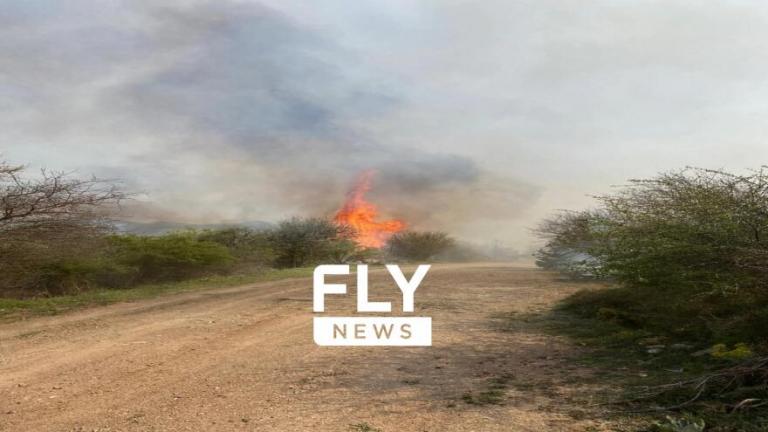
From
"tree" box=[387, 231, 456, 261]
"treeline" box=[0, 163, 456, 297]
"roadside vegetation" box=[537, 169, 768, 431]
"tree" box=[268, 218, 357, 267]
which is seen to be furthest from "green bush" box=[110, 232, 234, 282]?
"tree" box=[387, 231, 456, 261]

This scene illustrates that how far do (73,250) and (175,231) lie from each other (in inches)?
371

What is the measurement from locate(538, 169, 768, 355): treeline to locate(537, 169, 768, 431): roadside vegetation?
0.01m

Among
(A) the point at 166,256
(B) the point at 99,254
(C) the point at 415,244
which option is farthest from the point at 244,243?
(C) the point at 415,244

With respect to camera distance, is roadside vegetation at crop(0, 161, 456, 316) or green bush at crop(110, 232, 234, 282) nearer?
roadside vegetation at crop(0, 161, 456, 316)

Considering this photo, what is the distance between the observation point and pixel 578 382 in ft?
18.2

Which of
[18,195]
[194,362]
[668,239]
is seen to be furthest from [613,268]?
[18,195]

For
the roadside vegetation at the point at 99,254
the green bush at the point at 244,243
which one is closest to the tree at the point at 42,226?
the roadside vegetation at the point at 99,254

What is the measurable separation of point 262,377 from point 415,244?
34781mm

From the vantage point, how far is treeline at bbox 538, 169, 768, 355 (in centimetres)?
584

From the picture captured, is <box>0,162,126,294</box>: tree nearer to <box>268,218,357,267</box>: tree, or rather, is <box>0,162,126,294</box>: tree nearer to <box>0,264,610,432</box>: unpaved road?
<box>0,264,610,432</box>: unpaved road

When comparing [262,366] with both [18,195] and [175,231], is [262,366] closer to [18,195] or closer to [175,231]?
[18,195]

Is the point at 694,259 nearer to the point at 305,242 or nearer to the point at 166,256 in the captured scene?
the point at 166,256

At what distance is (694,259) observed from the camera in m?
6.38

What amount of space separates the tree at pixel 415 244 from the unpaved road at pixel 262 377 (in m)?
30.0
